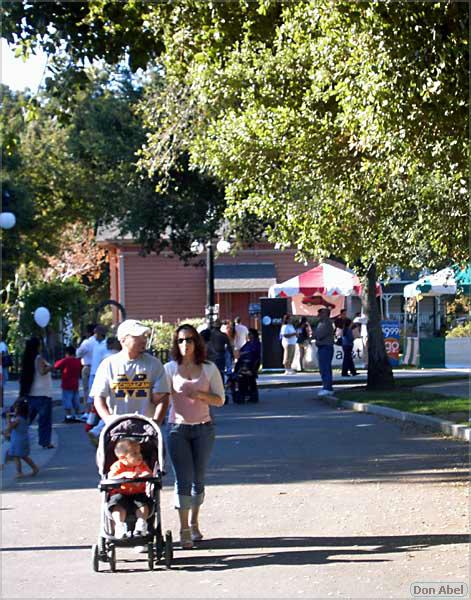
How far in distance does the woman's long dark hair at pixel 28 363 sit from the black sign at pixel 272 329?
A: 19112 mm

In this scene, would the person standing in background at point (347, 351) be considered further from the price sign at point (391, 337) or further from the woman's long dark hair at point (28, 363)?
the woman's long dark hair at point (28, 363)

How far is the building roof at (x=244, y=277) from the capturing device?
45125 mm

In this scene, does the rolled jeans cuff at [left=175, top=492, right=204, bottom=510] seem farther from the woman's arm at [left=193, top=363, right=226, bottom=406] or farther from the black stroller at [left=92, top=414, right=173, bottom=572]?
the woman's arm at [left=193, top=363, right=226, bottom=406]

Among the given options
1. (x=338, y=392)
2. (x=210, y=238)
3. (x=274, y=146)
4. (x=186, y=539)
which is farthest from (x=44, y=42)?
(x=210, y=238)

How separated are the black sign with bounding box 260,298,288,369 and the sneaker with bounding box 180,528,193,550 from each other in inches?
1007

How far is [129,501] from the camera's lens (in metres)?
8.16

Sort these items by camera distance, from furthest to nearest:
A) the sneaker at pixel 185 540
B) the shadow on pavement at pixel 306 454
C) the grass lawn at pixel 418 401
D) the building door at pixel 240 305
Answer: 1. the building door at pixel 240 305
2. the grass lawn at pixel 418 401
3. the shadow on pavement at pixel 306 454
4. the sneaker at pixel 185 540

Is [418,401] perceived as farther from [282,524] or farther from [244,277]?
[244,277]

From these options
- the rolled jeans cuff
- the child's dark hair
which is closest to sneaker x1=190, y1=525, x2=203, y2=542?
the rolled jeans cuff

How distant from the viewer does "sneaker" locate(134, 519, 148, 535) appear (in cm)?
810

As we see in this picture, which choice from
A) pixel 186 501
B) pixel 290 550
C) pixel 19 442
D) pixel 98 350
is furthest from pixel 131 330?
pixel 98 350

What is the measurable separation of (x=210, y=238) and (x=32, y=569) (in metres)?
23.8

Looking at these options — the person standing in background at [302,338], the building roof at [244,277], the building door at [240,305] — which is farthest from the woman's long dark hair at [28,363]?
the building door at [240,305]

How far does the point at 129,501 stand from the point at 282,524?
2.15m
